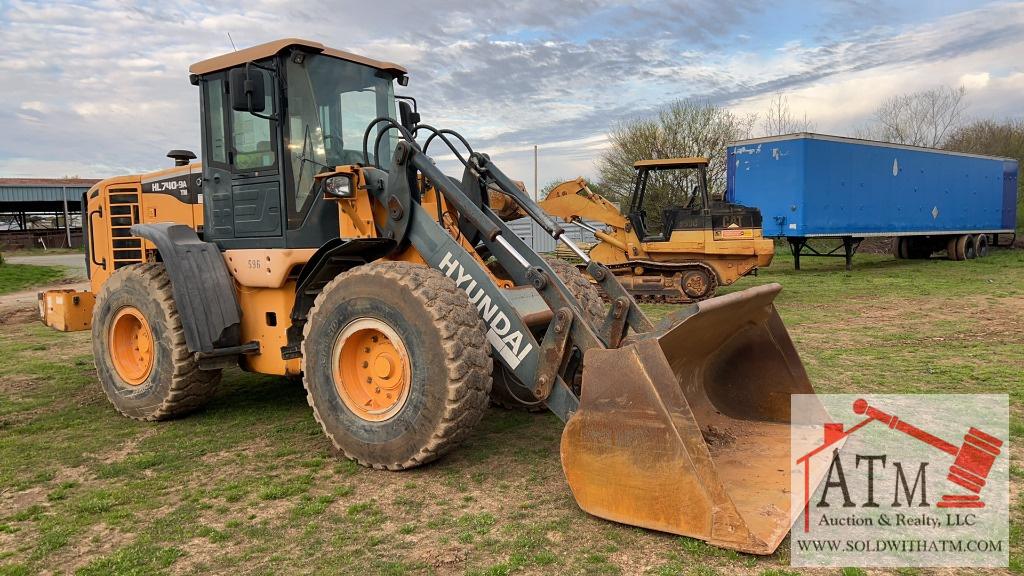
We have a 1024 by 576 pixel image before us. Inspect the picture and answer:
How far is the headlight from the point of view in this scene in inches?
195

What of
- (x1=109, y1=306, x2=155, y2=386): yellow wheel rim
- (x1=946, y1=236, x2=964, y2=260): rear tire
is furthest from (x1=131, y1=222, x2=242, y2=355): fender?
(x1=946, y1=236, x2=964, y2=260): rear tire

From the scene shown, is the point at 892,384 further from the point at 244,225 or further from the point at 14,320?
the point at 14,320

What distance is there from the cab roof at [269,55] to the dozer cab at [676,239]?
8499 mm

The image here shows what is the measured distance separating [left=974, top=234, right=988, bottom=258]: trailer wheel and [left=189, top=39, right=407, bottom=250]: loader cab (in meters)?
25.3

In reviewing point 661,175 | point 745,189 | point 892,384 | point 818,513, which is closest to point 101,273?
point 818,513

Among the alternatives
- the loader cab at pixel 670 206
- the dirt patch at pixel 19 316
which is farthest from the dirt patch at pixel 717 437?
the dirt patch at pixel 19 316

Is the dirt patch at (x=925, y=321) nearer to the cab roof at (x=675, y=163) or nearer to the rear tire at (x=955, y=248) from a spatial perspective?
the cab roof at (x=675, y=163)

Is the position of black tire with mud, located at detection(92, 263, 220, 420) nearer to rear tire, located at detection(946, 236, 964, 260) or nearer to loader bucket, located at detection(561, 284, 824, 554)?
loader bucket, located at detection(561, 284, 824, 554)

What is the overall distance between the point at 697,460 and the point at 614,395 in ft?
1.68

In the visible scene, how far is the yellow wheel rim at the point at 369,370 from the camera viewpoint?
4473 millimetres

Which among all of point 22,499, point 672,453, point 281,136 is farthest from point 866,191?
point 22,499

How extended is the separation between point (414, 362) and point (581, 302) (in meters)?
1.68

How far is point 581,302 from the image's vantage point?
546 centimetres

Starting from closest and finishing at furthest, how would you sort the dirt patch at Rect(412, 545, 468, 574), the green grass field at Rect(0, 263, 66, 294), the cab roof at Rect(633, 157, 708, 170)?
the dirt patch at Rect(412, 545, 468, 574) < the cab roof at Rect(633, 157, 708, 170) < the green grass field at Rect(0, 263, 66, 294)
